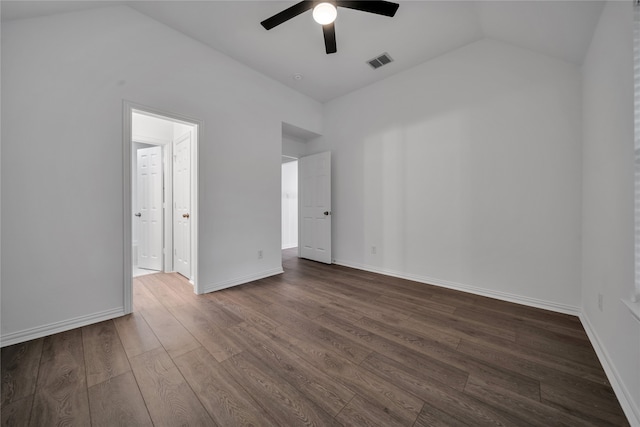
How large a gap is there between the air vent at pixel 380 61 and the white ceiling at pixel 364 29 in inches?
2.9

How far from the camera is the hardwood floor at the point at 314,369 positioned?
3.79 ft

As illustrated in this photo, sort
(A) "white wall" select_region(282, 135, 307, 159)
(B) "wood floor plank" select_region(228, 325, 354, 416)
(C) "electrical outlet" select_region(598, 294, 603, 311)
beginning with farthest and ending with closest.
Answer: (A) "white wall" select_region(282, 135, 307, 159) → (C) "electrical outlet" select_region(598, 294, 603, 311) → (B) "wood floor plank" select_region(228, 325, 354, 416)

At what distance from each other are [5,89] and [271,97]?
2.52 meters

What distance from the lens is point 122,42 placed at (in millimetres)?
2191

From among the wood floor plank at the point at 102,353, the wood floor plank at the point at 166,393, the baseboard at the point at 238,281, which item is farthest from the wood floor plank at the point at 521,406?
the baseboard at the point at 238,281

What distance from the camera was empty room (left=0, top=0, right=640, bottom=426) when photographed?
128cm

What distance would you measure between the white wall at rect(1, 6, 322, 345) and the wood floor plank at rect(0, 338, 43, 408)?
0.14 m

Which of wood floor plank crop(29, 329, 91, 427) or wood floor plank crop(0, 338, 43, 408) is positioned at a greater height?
wood floor plank crop(0, 338, 43, 408)

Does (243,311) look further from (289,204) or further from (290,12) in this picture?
(289,204)

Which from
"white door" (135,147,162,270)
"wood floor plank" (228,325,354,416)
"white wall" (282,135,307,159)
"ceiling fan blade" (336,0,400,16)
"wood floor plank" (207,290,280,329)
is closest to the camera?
"wood floor plank" (228,325,354,416)

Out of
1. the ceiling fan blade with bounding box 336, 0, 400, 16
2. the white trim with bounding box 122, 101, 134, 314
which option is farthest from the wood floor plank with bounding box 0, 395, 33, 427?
the ceiling fan blade with bounding box 336, 0, 400, 16

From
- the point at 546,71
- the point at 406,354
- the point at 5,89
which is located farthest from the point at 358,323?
the point at 5,89

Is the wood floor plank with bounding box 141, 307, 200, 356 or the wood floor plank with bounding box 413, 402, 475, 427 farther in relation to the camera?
the wood floor plank with bounding box 141, 307, 200, 356

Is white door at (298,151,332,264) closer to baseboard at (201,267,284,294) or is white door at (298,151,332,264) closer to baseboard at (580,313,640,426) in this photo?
baseboard at (201,267,284,294)
